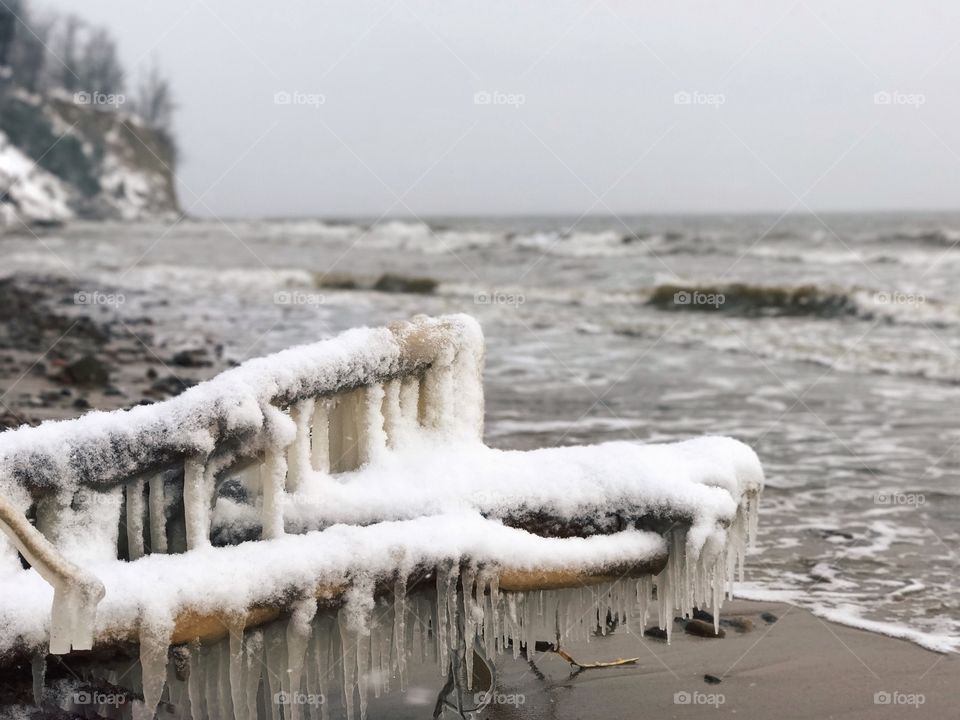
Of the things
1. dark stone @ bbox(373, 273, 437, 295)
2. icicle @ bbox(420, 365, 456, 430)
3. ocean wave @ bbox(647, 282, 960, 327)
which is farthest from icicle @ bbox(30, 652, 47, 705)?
dark stone @ bbox(373, 273, 437, 295)

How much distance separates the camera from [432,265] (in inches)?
1362

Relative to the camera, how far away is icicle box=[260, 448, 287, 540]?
9.29 feet

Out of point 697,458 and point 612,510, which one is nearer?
point 612,510

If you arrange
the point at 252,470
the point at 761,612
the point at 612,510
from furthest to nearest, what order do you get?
the point at 761,612
the point at 612,510
the point at 252,470

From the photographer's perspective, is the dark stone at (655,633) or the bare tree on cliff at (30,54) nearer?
the dark stone at (655,633)

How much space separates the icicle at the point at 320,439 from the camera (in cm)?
318

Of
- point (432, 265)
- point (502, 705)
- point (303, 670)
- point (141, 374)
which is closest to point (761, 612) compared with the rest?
point (502, 705)

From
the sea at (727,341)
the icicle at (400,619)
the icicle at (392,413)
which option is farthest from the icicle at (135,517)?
the sea at (727,341)

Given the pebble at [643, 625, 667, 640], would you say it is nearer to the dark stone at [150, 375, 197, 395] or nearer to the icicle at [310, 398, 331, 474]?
the icicle at [310, 398, 331, 474]

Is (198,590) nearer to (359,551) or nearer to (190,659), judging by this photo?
(190,659)

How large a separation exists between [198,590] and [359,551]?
449 mm

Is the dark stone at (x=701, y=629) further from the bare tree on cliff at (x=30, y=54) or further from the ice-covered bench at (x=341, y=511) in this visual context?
the bare tree on cliff at (x=30, y=54)

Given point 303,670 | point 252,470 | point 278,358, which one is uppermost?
point 278,358

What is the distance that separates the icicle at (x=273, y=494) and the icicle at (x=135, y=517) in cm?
33
